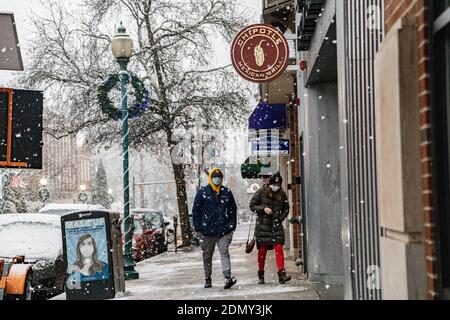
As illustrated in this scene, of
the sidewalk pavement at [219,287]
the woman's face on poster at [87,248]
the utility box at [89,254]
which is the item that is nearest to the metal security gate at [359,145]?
the sidewalk pavement at [219,287]

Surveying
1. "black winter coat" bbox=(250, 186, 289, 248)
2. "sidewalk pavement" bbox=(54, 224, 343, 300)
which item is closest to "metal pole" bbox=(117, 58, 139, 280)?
"sidewalk pavement" bbox=(54, 224, 343, 300)

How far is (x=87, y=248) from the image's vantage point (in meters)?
11.1

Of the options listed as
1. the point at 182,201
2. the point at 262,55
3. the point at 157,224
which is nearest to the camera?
the point at 262,55

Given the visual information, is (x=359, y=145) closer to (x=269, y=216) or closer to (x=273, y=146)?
(x=269, y=216)

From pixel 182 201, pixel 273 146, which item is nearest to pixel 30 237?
pixel 273 146

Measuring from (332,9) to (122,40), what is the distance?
7756 millimetres

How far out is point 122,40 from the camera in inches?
622

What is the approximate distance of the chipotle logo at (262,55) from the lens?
13375mm

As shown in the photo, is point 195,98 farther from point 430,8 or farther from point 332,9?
point 430,8

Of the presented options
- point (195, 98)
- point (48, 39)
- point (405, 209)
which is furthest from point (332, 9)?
point (48, 39)

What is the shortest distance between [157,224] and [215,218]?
15.9 metres

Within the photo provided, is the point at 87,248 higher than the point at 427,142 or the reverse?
the reverse

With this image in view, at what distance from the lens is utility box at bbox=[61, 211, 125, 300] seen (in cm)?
1103

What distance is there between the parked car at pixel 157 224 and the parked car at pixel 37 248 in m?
11.1
